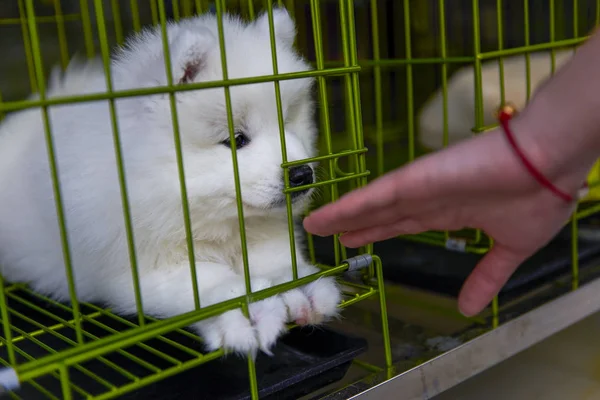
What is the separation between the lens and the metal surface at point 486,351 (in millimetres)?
1265

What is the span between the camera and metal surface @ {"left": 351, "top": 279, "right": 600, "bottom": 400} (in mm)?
1265

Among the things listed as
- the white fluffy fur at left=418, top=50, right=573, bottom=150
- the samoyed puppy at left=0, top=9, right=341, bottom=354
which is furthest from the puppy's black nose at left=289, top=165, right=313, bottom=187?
the white fluffy fur at left=418, top=50, right=573, bottom=150

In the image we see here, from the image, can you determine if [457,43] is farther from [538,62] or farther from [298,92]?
[298,92]

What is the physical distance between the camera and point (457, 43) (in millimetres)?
2416

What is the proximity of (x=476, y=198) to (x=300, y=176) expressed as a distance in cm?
40

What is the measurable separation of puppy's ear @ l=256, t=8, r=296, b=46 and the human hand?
61cm

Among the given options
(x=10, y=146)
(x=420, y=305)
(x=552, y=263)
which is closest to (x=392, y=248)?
(x=420, y=305)

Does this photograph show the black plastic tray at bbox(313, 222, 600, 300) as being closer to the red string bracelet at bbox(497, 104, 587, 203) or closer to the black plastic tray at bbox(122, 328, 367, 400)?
the black plastic tray at bbox(122, 328, 367, 400)

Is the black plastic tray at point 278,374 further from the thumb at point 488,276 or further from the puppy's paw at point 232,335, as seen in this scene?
the thumb at point 488,276

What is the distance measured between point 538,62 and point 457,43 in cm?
43

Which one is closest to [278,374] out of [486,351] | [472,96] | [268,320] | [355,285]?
[268,320]

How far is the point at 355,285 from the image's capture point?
1.32 meters

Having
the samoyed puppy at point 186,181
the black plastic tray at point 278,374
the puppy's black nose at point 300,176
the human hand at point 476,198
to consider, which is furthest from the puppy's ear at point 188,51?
the black plastic tray at point 278,374

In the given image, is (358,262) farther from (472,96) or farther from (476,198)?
(472,96)
